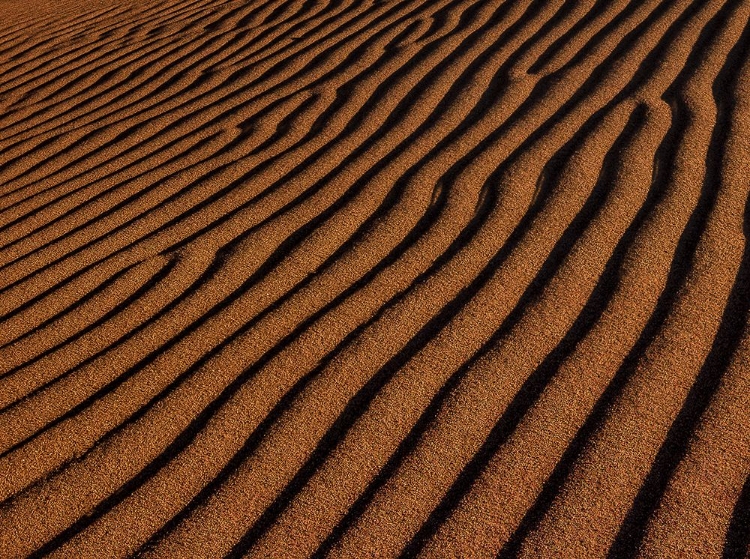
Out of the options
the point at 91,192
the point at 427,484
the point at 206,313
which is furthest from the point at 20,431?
the point at 91,192

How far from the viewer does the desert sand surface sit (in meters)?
1.91

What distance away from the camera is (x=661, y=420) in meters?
2.07

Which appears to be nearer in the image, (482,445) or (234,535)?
(234,535)

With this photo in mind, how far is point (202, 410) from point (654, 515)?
3.89 ft

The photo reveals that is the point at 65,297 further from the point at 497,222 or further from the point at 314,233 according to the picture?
the point at 497,222

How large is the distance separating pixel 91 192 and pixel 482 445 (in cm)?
221

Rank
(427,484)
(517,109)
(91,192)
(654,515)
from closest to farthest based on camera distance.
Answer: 1. (654,515)
2. (427,484)
3. (91,192)
4. (517,109)

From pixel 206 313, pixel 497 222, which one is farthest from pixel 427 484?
pixel 497 222

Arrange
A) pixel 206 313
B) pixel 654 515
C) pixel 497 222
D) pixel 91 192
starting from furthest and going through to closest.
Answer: pixel 91 192
pixel 497 222
pixel 206 313
pixel 654 515

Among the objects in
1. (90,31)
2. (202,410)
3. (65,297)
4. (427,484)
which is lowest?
(427,484)

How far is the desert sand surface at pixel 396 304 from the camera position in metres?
1.91

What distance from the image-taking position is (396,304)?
2.58 metres

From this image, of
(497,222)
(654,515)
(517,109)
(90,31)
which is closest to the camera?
(654,515)

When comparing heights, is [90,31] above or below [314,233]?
above
